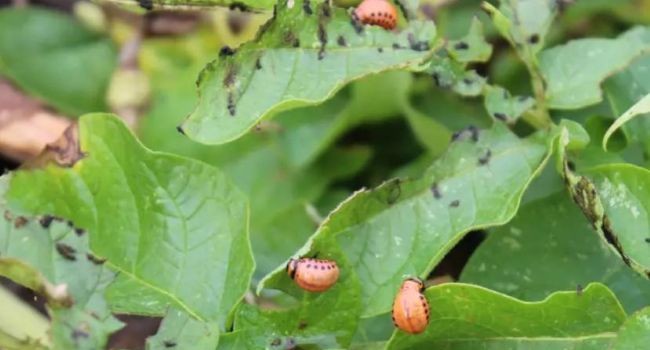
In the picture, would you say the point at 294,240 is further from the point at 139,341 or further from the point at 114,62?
the point at 114,62

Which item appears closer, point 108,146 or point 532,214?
point 108,146

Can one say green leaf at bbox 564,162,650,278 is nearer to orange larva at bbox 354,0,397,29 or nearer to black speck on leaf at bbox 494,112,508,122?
black speck on leaf at bbox 494,112,508,122

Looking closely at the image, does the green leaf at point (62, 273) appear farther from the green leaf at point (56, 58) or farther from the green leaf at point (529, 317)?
the green leaf at point (56, 58)

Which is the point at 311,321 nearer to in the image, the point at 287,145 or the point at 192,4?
the point at 192,4

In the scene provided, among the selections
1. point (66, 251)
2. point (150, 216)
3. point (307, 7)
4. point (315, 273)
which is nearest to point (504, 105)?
point (307, 7)

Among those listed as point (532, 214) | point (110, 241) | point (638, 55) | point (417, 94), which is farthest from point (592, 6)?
point (110, 241)

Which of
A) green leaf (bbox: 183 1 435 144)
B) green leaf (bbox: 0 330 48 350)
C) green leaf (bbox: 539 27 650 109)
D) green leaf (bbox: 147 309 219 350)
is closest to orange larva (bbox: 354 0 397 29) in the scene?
green leaf (bbox: 183 1 435 144)
